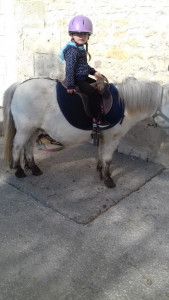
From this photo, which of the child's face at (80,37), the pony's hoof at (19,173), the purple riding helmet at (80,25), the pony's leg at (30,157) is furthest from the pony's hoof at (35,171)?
the purple riding helmet at (80,25)

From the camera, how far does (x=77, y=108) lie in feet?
9.80

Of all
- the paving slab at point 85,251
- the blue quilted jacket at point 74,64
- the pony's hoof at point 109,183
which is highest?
the blue quilted jacket at point 74,64

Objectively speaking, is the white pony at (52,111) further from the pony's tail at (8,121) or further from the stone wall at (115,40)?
the stone wall at (115,40)

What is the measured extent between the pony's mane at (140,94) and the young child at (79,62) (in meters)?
0.32

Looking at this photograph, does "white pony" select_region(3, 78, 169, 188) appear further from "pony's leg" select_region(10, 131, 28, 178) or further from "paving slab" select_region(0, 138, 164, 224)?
"paving slab" select_region(0, 138, 164, 224)

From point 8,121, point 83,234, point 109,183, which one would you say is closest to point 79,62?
point 8,121

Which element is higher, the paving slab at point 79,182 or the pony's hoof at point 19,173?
the pony's hoof at point 19,173

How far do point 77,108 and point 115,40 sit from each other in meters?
1.70

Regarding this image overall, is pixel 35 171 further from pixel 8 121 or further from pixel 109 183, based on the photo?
pixel 109 183

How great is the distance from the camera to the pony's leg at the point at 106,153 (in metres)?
3.26

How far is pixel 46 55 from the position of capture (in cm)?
484

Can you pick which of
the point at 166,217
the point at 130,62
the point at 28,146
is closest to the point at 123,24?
the point at 130,62

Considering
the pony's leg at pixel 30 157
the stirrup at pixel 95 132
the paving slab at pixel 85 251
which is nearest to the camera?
the paving slab at pixel 85 251

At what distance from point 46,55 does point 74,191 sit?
2781 mm
